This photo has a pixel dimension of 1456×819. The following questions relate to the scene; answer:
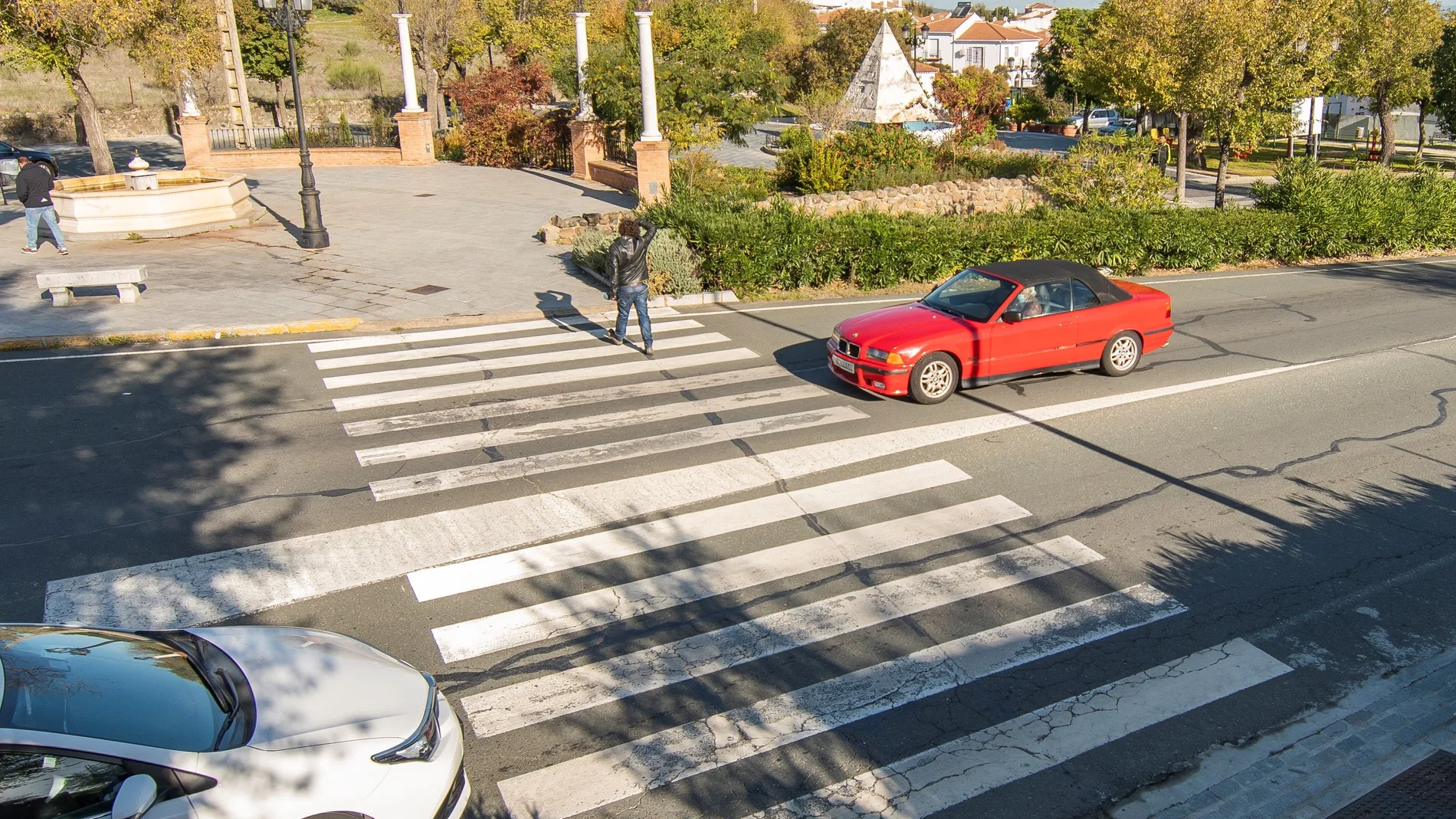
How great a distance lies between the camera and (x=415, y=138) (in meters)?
35.8

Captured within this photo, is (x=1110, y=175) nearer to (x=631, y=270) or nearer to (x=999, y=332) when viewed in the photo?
(x=999, y=332)

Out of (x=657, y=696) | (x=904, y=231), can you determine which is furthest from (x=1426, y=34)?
(x=657, y=696)

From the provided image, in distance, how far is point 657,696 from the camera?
638cm

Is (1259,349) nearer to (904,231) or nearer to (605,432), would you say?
(904,231)

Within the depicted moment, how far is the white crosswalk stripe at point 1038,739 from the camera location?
549 centimetres

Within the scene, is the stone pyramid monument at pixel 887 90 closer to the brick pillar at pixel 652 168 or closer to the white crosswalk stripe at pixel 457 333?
the brick pillar at pixel 652 168

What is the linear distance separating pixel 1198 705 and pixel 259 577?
6.69 meters

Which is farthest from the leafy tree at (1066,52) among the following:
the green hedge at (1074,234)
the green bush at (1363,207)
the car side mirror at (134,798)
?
the car side mirror at (134,798)

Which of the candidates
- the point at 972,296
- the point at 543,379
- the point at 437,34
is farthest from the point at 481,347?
the point at 437,34

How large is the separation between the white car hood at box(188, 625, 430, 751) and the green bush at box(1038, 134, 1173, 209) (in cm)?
2114

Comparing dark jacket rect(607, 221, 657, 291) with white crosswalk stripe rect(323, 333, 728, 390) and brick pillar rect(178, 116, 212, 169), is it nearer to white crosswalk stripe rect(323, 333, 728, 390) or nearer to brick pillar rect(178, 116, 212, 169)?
white crosswalk stripe rect(323, 333, 728, 390)

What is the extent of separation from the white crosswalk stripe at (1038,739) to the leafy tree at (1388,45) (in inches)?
1526

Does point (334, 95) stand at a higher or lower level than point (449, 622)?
higher

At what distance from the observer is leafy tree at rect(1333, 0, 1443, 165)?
3819 centimetres
